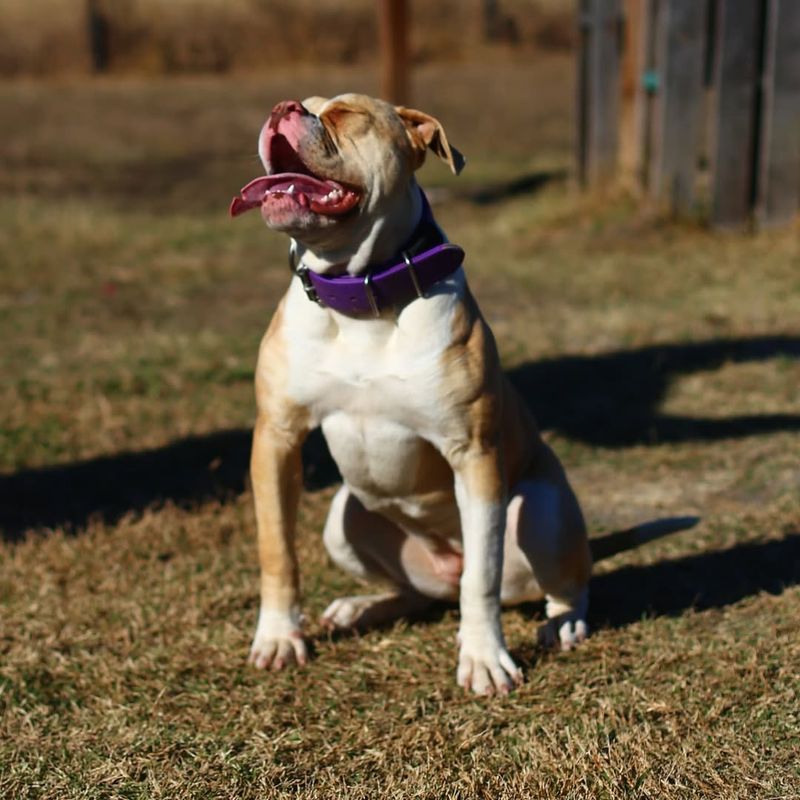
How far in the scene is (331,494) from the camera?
4.42 meters

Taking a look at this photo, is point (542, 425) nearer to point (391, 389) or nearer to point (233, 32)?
point (391, 389)

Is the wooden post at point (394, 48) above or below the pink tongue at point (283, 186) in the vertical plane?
below

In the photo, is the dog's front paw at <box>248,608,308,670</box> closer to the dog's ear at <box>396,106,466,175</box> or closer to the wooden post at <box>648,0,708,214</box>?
the dog's ear at <box>396,106,466,175</box>

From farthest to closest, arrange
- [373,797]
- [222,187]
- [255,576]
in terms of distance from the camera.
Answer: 1. [222,187]
2. [255,576]
3. [373,797]

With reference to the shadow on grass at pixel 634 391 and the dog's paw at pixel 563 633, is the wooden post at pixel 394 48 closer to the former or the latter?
the shadow on grass at pixel 634 391

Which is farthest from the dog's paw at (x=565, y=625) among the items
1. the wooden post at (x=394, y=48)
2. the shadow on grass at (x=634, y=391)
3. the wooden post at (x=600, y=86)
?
the wooden post at (x=394, y=48)

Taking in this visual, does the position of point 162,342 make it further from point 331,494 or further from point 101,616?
point 101,616

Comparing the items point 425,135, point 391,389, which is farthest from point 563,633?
point 425,135

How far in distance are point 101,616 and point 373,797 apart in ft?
4.14

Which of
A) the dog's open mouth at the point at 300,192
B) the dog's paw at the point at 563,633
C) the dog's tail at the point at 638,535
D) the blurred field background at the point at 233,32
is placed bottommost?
the blurred field background at the point at 233,32

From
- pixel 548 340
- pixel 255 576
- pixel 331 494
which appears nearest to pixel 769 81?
pixel 548 340

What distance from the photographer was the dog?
8.65 ft

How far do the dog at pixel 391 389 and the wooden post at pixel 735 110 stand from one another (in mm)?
5256

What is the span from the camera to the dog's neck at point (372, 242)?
2723mm
